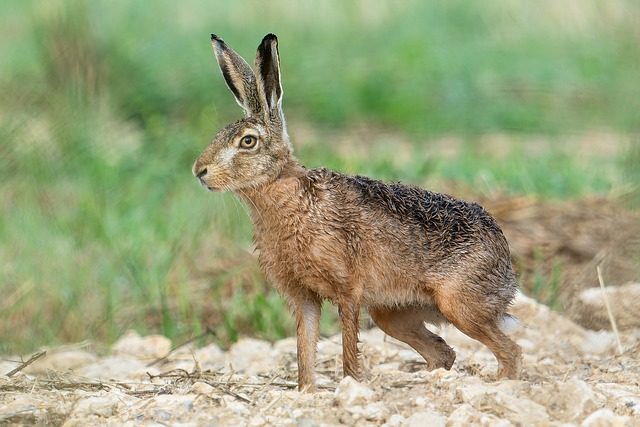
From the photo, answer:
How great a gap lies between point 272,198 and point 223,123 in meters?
5.61

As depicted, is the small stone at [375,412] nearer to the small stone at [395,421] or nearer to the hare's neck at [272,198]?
the small stone at [395,421]

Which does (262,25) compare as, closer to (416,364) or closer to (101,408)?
(416,364)

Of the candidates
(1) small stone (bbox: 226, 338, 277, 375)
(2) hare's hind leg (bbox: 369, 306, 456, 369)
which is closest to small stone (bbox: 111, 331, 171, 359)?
(1) small stone (bbox: 226, 338, 277, 375)

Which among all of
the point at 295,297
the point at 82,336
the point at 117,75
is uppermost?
the point at 117,75

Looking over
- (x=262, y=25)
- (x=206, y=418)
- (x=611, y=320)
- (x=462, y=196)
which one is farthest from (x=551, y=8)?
(x=206, y=418)

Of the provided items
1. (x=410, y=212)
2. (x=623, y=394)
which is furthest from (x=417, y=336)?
(x=623, y=394)

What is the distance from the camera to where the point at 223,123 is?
1068cm

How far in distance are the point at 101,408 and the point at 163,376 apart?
0.87 m

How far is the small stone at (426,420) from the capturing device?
14.0 ft

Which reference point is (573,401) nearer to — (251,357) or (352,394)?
(352,394)

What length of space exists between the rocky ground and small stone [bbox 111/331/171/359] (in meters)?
0.50

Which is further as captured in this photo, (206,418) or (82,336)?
(82,336)

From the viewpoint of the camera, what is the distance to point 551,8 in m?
14.9

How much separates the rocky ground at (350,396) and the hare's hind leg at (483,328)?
15 cm
